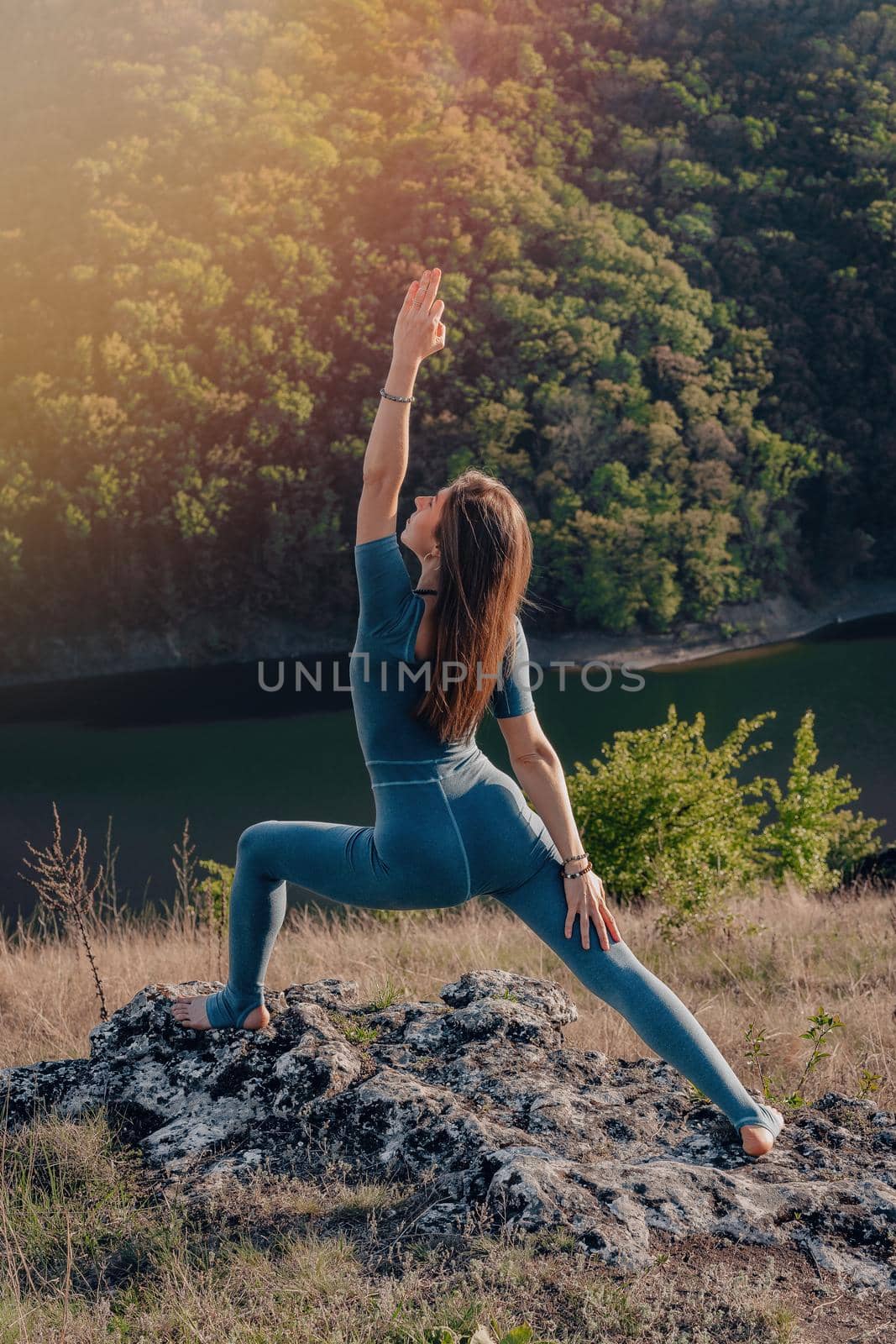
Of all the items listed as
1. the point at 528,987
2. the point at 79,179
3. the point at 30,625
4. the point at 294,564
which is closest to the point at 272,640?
the point at 294,564

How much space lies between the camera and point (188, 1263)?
2141mm

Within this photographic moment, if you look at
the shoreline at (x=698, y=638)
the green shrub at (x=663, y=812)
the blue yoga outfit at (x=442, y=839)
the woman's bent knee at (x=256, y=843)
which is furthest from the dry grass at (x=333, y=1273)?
the shoreline at (x=698, y=638)

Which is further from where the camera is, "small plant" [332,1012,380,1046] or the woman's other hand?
"small plant" [332,1012,380,1046]

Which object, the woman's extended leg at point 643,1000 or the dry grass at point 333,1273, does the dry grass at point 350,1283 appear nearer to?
the dry grass at point 333,1273

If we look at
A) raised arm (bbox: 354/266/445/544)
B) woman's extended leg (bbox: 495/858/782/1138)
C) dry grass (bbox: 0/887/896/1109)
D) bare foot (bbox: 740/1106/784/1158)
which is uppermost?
raised arm (bbox: 354/266/445/544)

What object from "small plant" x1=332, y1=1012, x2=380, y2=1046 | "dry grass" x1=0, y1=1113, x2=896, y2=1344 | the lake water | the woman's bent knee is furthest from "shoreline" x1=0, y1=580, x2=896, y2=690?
"dry grass" x1=0, y1=1113, x2=896, y2=1344

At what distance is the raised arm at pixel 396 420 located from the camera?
238 centimetres

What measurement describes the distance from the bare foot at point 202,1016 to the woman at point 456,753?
54 cm

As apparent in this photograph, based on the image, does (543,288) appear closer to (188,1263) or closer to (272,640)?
(272,640)

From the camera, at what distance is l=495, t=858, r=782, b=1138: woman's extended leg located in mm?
2479

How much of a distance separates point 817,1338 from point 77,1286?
137 centimetres

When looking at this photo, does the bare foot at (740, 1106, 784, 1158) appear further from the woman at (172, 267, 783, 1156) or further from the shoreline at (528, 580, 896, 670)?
the shoreline at (528, 580, 896, 670)

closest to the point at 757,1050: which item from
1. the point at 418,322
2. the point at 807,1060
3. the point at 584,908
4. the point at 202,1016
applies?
the point at 807,1060

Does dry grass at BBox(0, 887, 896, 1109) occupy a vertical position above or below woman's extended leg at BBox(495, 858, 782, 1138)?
below
